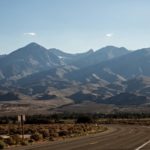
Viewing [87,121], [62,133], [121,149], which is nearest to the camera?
[121,149]

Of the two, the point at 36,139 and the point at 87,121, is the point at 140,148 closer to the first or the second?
the point at 36,139

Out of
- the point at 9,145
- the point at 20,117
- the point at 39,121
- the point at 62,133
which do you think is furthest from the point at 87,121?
the point at 9,145

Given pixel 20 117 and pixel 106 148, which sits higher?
pixel 20 117

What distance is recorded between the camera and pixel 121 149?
30000mm

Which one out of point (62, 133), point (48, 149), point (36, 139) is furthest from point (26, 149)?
point (62, 133)

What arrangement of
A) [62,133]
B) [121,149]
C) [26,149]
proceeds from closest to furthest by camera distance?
[121,149] < [26,149] < [62,133]

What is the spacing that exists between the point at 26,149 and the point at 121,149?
20.8ft

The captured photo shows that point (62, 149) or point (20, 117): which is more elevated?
point (20, 117)

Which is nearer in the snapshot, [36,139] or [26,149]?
[26,149]

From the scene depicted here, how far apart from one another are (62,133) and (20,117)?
1064 centimetres

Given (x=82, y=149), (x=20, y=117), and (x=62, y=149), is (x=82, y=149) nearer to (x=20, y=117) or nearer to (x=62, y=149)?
(x=62, y=149)

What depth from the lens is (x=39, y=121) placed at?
118 m

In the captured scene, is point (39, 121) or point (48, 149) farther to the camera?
point (39, 121)

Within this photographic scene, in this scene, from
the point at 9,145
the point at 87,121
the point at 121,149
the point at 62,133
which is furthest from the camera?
the point at 87,121
